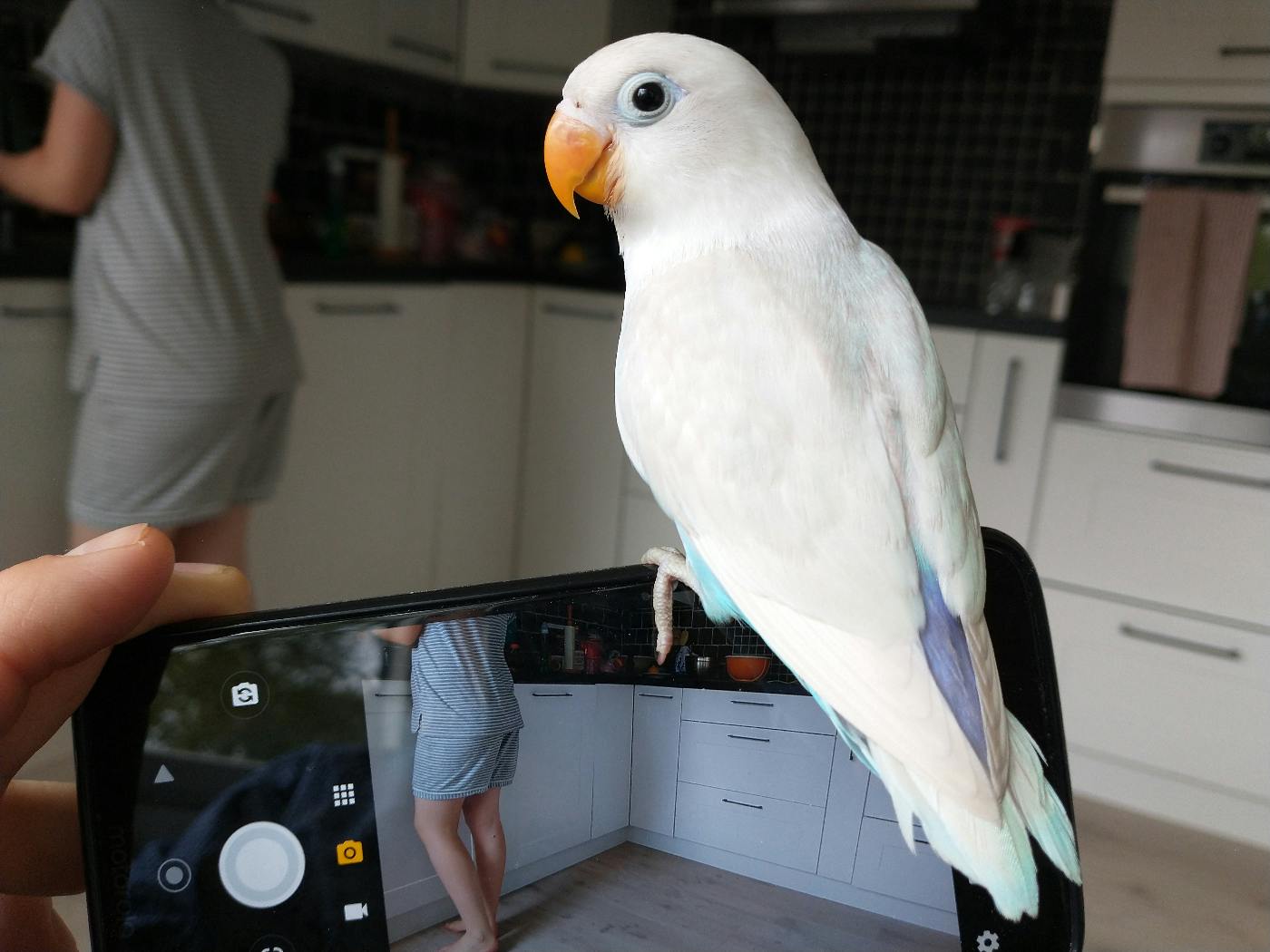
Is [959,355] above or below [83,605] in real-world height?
above

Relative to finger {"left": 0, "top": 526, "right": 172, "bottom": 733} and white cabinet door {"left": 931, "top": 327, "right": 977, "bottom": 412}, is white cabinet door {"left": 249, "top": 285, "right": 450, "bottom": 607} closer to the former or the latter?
white cabinet door {"left": 931, "top": 327, "right": 977, "bottom": 412}

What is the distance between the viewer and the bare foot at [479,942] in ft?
1.08

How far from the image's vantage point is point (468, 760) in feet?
1.08

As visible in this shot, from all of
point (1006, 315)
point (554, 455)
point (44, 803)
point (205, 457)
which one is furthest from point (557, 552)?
point (44, 803)

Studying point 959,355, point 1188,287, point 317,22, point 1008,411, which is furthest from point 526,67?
point 1188,287

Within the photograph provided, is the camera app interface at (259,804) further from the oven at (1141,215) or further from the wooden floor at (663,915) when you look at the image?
the oven at (1141,215)

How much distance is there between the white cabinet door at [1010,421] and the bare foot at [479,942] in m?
1.34

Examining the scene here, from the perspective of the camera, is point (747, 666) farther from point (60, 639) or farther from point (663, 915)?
point (60, 639)

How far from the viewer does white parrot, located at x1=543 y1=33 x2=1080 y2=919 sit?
1.04 feet

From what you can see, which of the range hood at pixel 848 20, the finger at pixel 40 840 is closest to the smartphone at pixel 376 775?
the finger at pixel 40 840

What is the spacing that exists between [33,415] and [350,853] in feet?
3.51

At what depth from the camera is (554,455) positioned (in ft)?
6.38

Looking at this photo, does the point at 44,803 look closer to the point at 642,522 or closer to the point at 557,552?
the point at 642,522

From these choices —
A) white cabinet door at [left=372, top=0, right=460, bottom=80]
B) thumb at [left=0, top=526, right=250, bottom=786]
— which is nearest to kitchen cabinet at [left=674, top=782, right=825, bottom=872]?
thumb at [left=0, top=526, right=250, bottom=786]
